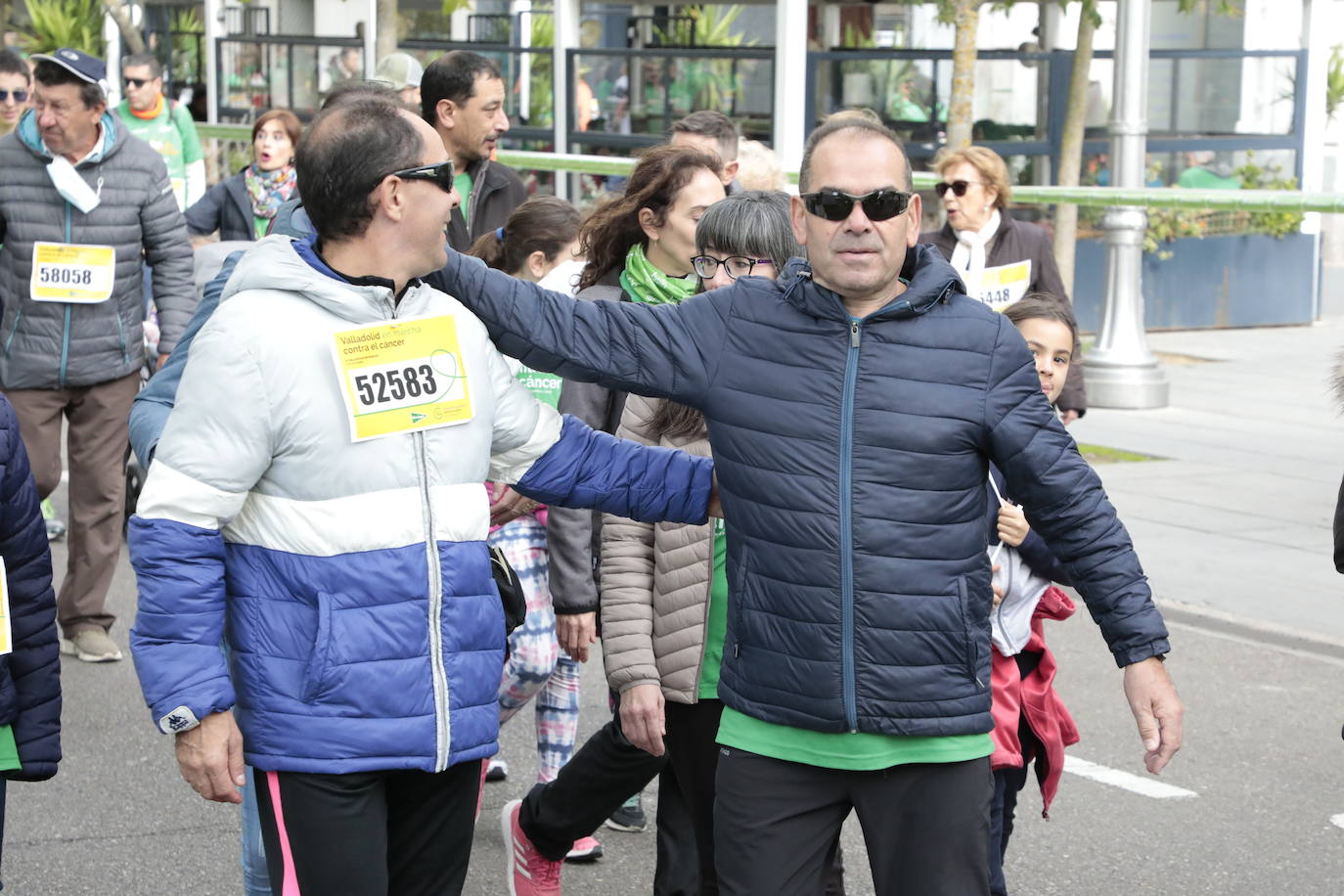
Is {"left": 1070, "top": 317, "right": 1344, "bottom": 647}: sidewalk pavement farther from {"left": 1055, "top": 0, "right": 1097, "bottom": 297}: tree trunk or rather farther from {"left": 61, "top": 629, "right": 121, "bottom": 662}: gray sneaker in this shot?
{"left": 61, "top": 629, "right": 121, "bottom": 662}: gray sneaker

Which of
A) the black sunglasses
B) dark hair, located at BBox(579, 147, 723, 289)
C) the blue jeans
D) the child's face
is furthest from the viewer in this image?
the child's face

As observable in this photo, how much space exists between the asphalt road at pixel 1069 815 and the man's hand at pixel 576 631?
74 centimetres

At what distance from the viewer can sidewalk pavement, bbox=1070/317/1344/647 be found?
8.42 metres

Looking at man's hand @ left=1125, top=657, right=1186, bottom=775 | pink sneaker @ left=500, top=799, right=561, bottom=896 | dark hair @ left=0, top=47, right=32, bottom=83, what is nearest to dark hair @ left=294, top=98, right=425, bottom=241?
man's hand @ left=1125, top=657, right=1186, bottom=775

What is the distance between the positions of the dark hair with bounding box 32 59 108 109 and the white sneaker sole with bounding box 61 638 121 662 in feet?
6.71

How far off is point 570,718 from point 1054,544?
7.70 ft

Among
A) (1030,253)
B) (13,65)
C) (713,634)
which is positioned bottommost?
(713,634)

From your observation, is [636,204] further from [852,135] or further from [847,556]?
[847,556]

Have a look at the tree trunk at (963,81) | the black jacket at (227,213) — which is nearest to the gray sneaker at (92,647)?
the black jacket at (227,213)

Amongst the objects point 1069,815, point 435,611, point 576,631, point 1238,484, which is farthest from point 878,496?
point 1238,484

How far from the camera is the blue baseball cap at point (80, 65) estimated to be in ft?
23.1

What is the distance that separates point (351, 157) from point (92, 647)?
15.5 feet

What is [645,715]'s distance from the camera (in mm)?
4062

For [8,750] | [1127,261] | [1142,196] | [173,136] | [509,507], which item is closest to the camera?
[8,750]
